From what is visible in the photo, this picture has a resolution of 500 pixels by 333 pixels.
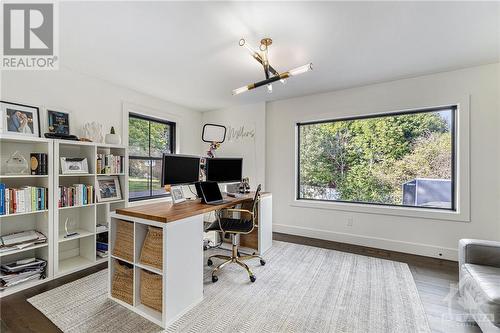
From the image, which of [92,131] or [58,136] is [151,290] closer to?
[58,136]

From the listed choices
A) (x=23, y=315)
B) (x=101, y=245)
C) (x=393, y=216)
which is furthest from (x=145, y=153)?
(x=393, y=216)

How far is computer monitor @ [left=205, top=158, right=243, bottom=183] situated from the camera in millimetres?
2893

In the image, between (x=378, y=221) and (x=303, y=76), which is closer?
(x=303, y=76)

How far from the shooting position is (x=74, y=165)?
99.9 inches

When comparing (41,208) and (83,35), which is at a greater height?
(83,35)

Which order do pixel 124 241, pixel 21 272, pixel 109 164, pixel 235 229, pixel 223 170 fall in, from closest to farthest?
pixel 124 241 → pixel 21 272 → pixel 235 229 → pixel 109 164 → pixel 223 170

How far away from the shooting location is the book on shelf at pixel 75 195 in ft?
7.84

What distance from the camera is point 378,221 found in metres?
3.22

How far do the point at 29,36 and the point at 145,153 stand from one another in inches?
81.9

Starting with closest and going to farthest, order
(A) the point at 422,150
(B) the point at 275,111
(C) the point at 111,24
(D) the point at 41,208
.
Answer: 1. (C) the point at 111,24
2. (D) the point at 41,208
3. (A) the point at 422,150
4. (B) the point at 275,111

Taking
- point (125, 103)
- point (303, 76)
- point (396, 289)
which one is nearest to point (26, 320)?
point (125, 103)

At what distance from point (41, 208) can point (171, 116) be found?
241cm

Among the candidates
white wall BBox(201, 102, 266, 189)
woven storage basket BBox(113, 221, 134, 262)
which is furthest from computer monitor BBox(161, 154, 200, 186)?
white wall BBox(201, 102, 266, 189)

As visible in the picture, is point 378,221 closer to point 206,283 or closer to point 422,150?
point 422,150
